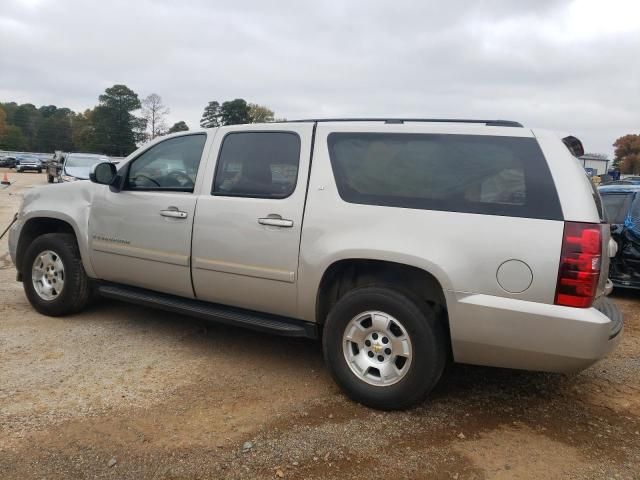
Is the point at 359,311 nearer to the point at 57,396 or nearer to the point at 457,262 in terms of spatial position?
the point at 457,262

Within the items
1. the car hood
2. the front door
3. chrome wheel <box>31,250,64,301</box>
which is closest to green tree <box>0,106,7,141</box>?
the car hood

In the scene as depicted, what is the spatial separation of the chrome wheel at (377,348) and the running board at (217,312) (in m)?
0.39

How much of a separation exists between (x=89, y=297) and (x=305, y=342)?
216 cm

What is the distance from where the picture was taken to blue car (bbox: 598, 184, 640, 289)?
6.67m

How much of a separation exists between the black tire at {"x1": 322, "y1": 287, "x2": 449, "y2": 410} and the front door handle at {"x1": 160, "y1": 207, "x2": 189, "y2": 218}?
4.86 ft

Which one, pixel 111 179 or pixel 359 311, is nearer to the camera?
→ pixel 359 311

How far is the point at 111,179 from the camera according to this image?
4742 mm

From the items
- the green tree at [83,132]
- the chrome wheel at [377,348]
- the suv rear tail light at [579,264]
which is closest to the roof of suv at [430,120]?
the suv rear tail light at [579,264]

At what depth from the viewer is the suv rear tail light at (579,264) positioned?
9.53 feet

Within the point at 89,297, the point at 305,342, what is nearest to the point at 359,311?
the point at 305,342

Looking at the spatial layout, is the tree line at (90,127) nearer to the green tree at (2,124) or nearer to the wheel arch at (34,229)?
the green tree at (2,124)

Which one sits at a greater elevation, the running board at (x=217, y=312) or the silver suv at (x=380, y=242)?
the silver suv at (x=380, y=242)

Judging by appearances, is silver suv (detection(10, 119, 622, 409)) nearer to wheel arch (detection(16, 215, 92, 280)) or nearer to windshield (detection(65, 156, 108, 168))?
wheel arch (detection(16, 215, 92, 280))

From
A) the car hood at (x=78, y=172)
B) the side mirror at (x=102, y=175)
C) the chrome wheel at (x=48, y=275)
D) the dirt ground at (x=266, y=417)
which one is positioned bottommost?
the dirt ground at (x=266, y=417)
